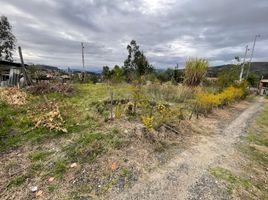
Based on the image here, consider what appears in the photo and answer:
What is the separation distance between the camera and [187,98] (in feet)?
26.9

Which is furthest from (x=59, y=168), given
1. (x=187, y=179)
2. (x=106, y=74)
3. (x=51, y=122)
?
(x=106, y=74)

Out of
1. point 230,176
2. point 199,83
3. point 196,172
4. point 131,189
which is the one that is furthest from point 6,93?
point 199,83

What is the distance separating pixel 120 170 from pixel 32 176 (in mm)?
1241

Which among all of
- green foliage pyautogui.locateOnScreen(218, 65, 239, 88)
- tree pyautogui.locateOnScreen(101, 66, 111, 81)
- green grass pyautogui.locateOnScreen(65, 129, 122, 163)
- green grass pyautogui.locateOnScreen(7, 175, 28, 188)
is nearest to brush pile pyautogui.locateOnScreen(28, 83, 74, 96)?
green grass pyautogui.locateOnScreen(65, 129, 122, 163)

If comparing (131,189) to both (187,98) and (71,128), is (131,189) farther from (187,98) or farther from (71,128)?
(187,98)

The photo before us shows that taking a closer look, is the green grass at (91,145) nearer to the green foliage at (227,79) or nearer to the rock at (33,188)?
the rock at (33,188)

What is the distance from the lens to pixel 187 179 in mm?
2457

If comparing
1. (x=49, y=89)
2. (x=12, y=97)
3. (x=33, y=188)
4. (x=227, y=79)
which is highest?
(x=227, y=79)

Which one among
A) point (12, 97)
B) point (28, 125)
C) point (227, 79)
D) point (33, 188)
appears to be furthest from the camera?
point (227, 79)

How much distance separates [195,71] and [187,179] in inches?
277

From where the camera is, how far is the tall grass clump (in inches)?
332

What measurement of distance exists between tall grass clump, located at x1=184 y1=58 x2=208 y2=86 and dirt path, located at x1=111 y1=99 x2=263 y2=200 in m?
5.50

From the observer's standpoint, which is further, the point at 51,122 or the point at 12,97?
the point at 12,97

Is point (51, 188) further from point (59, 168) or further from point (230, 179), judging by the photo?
point (230, 179)
